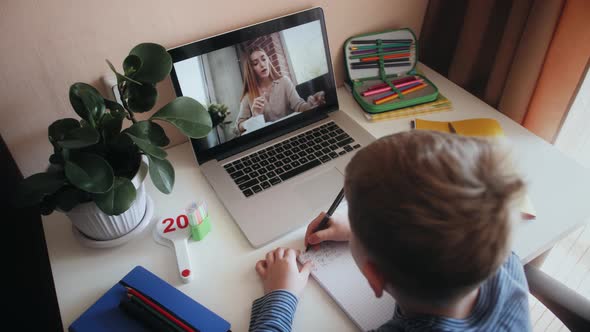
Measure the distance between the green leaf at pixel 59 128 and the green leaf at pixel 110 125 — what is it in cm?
5

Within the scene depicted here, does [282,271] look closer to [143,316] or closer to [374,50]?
[143,316]

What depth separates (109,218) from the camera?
77cm

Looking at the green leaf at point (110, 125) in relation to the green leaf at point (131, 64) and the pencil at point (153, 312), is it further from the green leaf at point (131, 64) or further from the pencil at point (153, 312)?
the pencil at point (153, 312)

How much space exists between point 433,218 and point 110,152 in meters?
0.56

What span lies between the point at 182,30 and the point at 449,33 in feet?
2.61

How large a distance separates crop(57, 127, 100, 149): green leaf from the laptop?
0.82ft

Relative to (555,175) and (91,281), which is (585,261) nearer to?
(555,175)

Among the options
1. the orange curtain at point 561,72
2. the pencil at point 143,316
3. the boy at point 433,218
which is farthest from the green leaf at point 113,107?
the orange curtain at point 561,72

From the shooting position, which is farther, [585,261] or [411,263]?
[585,261]

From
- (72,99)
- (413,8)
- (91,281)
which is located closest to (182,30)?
(72,99)

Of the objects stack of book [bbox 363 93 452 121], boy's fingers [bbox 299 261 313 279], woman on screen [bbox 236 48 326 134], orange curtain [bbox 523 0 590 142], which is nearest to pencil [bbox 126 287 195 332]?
boy's fingers [bbox 299 261 313 279]

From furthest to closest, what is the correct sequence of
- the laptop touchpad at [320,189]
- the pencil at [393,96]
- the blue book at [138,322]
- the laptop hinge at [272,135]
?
the pencil at [393,96]
the laptop hinge at [272,135]
the laptop touchpad at [320,189]
the blue book at [138,322]

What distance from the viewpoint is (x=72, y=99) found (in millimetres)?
705

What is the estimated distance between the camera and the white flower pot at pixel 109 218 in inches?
29.1
